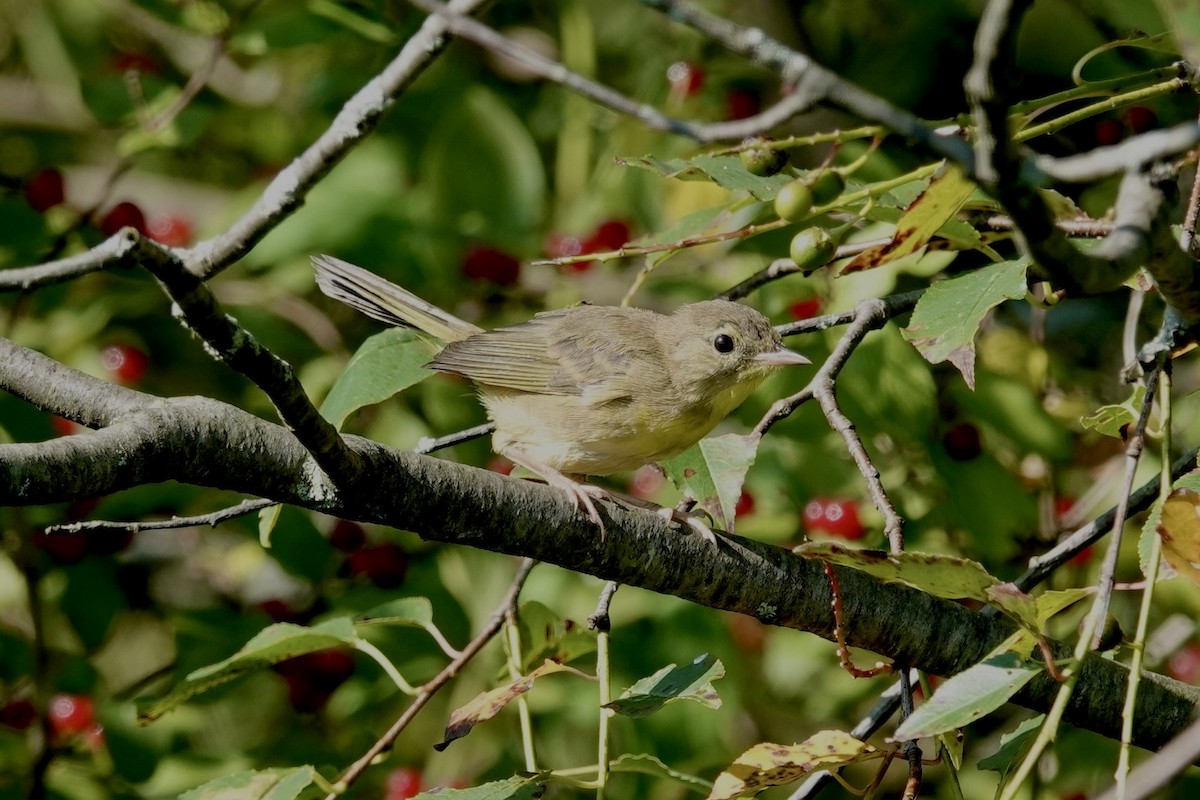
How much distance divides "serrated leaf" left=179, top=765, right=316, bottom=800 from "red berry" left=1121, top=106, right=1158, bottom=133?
3.39 meters

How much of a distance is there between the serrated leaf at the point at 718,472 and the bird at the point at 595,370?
0.55 meters

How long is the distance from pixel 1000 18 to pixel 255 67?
629cm

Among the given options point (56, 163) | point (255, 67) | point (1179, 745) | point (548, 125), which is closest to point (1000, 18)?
point (1179, 745)

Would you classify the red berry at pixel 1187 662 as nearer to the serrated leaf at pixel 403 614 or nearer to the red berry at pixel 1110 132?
the red berry at pixel 1110 132

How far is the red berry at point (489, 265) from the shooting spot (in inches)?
207

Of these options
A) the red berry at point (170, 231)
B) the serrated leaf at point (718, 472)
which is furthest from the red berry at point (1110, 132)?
the red berry at point (170, 231)

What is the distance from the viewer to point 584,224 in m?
5.60

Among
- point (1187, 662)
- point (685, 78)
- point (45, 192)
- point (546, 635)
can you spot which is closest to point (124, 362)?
point (45, 192)

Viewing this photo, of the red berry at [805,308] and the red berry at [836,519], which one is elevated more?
the red berry at [805,308]

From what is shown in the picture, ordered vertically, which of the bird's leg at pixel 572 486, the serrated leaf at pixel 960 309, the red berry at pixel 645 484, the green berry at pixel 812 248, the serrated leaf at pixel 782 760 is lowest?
the serrated leaf at pixel 782 760

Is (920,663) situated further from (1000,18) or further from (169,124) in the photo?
(169,124)

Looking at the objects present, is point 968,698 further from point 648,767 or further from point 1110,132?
point 1110,132

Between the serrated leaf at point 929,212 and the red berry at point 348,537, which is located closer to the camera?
the serrated leaf at point 929,212

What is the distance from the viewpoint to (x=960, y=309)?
9.01ft
